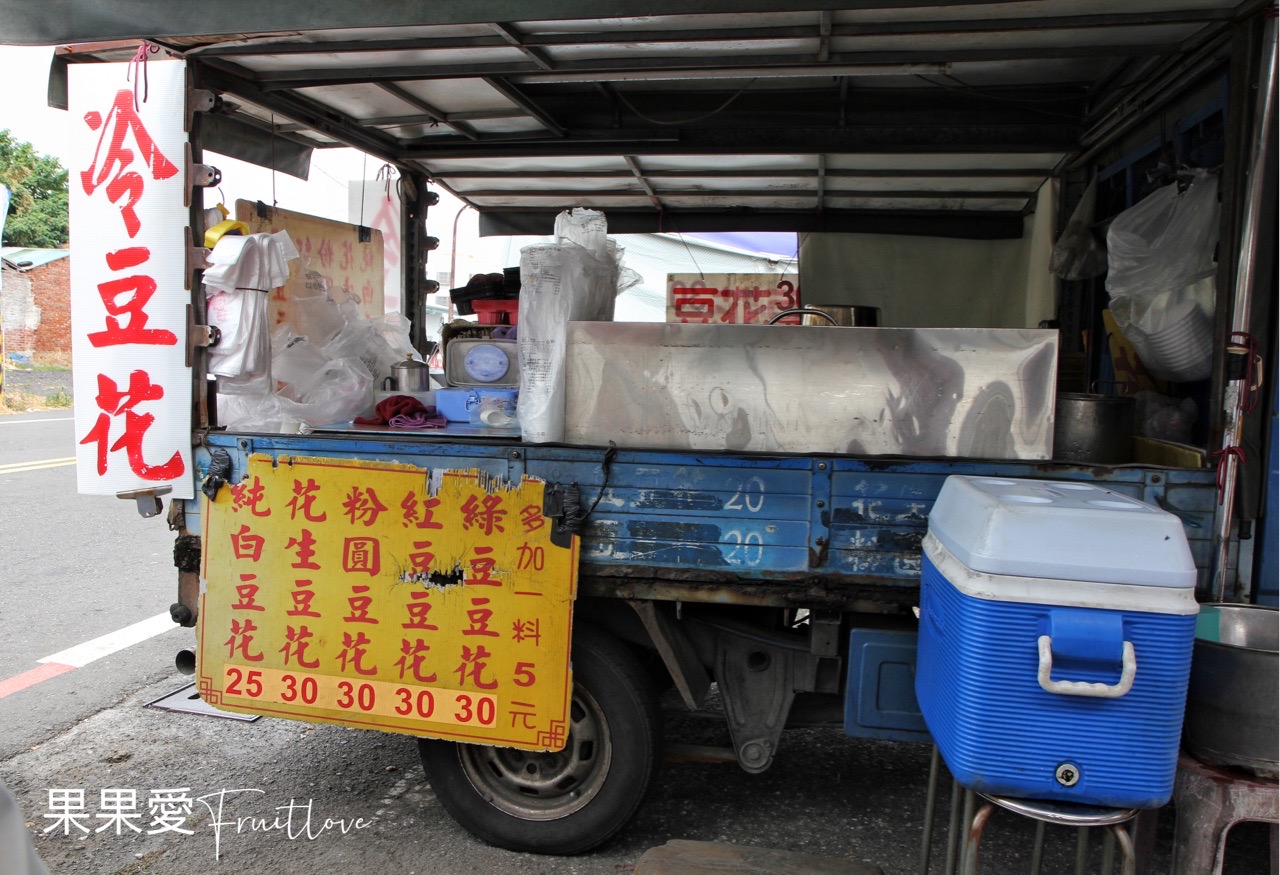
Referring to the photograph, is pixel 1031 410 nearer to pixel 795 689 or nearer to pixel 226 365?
pixel 795 689

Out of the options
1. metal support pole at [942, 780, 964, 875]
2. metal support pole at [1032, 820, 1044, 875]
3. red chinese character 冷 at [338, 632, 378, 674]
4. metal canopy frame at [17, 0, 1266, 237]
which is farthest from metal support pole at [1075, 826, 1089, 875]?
metal canopy frame at [17, 0, 1266, 237]

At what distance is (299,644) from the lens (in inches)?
121

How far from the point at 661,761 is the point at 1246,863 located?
212cm

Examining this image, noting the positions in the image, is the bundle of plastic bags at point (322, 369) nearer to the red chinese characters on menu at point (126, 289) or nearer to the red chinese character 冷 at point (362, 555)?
the red chinese characters on menu at point (126, 289)

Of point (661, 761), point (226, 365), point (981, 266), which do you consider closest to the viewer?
point (661, 761)

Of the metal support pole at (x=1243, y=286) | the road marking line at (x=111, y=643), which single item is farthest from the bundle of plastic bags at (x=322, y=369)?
the metal support pole at (x=1243, y=286)

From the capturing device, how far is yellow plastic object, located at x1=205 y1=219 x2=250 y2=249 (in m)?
3.34

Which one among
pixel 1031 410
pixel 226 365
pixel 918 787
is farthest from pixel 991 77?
pixel 226 365

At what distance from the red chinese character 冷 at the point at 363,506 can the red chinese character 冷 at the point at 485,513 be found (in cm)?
30

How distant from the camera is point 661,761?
307 centimetres

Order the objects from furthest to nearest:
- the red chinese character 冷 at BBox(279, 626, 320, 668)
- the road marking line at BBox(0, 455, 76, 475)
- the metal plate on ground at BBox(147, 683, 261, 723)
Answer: the road marking line at BBox(0, 455, 76, 475), the metal plate on ground at BBox(147, 683, 261, 723), the red chinese character 冷 at BBox(279, 626, 320, 668)

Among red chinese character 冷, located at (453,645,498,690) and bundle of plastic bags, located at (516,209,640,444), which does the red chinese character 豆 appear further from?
red chinese character 冷, located at (453,645,498,690)

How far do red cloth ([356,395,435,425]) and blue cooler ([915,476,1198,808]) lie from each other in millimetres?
2591

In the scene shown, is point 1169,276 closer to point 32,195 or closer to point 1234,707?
point 1234,707
